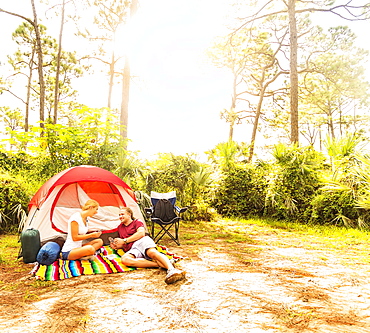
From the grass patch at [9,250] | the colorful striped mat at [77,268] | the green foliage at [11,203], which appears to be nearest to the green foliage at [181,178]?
the green foliage at [11,203]

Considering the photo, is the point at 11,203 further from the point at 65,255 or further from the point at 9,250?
the point at 65,255

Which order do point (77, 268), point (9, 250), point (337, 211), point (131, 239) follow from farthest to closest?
point (337, 211) < point (9, 250) < point (131, 239) < point (77, 268)

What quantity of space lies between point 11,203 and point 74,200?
1.74 m

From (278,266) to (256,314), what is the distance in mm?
1489

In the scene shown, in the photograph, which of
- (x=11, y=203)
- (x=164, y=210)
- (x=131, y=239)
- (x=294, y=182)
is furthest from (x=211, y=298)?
(x=294, y=182)

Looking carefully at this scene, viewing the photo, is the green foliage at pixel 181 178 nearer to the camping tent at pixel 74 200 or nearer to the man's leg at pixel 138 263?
the camping tent at pixel 74 200

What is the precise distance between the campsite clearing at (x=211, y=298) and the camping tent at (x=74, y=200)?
2.51 ft

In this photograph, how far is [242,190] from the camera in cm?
789

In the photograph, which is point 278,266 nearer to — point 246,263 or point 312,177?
point 246,263

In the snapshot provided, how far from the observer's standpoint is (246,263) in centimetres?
373

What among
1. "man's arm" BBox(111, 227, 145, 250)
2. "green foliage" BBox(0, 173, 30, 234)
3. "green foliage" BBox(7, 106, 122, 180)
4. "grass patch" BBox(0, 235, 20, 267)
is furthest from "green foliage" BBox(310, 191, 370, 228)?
"green foliage" BBox(0, 173, 30, 234)

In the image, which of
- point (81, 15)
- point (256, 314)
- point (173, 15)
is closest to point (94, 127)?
point (256, 314)

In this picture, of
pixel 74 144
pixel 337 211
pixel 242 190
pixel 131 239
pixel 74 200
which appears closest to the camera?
pixel 131 239

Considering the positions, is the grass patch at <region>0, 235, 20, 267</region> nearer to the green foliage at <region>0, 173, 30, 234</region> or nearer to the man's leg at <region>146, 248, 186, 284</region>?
the green foliage at <region>0, 173, 30, 234</region>
